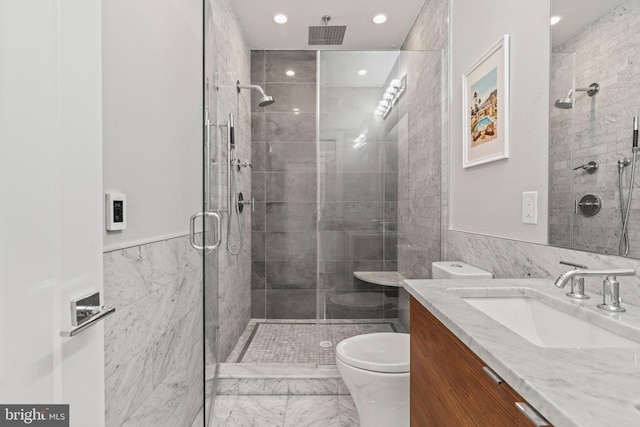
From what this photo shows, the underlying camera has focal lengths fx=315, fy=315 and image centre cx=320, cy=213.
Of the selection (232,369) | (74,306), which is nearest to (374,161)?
(232,369)

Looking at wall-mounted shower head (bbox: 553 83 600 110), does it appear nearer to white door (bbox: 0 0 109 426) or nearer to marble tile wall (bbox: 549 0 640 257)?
marble tile wall (bbox: 549 0 640 257)

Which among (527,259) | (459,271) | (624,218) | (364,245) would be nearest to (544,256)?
(527,259)

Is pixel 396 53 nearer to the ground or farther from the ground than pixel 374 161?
farther from the ground

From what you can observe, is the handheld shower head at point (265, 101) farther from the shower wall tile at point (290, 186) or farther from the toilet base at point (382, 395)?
the toilet base at point (382, 395)

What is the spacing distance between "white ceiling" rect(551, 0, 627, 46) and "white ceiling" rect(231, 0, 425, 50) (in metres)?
1.53

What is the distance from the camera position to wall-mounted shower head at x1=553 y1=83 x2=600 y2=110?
1.01 metres

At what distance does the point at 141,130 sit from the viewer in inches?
44.2

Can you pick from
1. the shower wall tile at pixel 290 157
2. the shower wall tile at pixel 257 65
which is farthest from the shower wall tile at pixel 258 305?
the shower wall tile at pixel 257 65

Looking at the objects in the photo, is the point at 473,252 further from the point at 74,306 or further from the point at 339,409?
the point at 74,306

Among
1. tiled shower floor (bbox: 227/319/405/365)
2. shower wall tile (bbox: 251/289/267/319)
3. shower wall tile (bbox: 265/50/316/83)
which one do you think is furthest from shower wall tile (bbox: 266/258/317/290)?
shower wall tile (bbox: 265/50/316/83)

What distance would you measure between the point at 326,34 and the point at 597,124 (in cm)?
242

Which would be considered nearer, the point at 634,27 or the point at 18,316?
the point at 18,316

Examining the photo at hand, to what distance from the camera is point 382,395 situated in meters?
1.43

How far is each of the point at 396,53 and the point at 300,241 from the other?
6.26 ft
